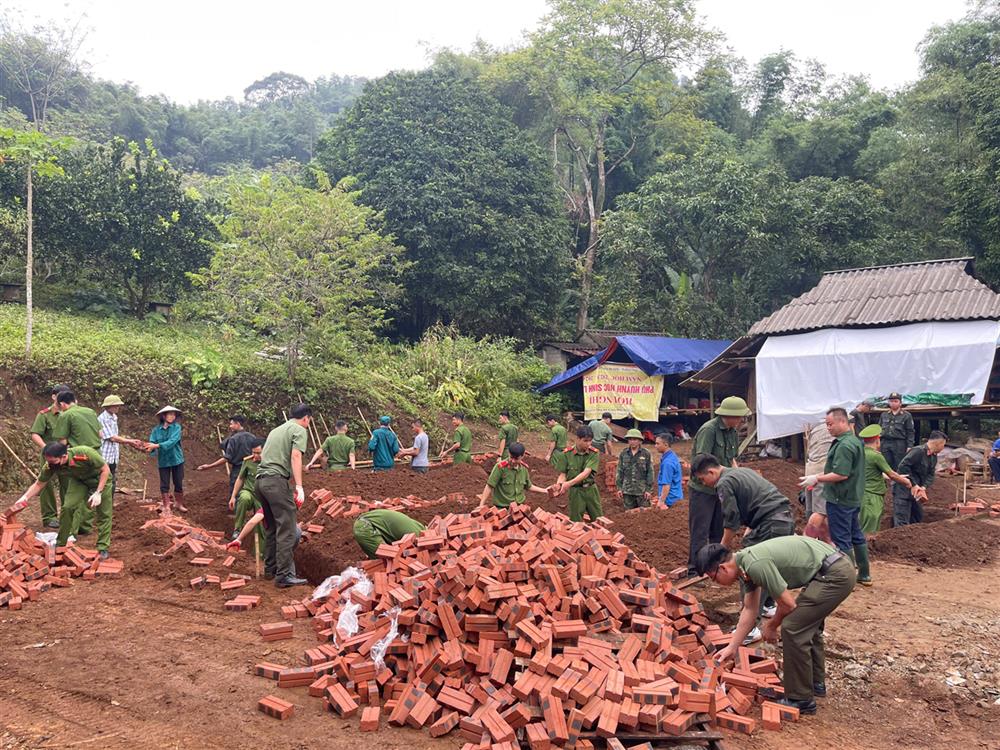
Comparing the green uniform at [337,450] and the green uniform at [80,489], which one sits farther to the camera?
the green uniform at [337,450]

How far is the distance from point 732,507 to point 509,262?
2028 centimetres

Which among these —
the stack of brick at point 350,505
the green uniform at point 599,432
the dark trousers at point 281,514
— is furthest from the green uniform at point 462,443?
the dark trousers at point 281,514

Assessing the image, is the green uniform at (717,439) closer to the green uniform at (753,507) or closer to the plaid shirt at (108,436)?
the green uniform at (753,507)

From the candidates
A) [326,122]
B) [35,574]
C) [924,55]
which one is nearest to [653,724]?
[35,574]

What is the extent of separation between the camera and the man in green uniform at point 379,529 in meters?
7.30

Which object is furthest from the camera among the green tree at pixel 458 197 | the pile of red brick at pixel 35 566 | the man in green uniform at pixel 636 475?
the green tree at pixel 458 197

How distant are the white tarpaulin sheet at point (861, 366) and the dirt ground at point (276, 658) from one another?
8.27 metres

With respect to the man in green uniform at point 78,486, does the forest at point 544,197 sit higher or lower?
higher

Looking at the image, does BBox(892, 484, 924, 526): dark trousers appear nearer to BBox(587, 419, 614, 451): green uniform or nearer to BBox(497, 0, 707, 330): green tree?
BBox(587, 419, 614, 451): green uniform

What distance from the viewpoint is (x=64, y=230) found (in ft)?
68.2

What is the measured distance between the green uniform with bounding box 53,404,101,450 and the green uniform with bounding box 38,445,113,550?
0.71m

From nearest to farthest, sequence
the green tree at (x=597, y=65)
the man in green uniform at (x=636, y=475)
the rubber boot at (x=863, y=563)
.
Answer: the rubber boot at (x=863, y=563)
the man in green uniform at (x=636, y=475)
the green tree at (x=597, y=65)

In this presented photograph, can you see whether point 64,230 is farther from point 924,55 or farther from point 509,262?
point 924,55

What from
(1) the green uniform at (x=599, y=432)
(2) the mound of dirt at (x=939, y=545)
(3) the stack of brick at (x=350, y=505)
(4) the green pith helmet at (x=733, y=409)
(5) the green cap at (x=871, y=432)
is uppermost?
(4) the green pith helmet at (x=733, y=409)
